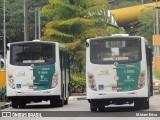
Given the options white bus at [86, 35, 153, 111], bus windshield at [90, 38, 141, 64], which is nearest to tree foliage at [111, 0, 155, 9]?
bus windshield at [90, 38, 141, 64]

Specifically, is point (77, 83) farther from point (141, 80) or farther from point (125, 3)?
point (125, 3)

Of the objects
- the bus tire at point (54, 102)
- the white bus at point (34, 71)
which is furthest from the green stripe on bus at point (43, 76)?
the bus tire at point (54, 102)

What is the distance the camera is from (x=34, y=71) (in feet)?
84.8

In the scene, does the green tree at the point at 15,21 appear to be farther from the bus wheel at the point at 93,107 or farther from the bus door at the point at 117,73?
the bus door at the point at 117,73

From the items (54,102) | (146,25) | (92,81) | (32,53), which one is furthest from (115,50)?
(146,25)

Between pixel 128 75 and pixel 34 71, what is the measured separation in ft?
16.9

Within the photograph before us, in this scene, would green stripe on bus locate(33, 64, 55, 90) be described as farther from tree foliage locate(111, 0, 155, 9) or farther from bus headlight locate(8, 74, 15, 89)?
tree foliage locate(111, 0, 155, 9)

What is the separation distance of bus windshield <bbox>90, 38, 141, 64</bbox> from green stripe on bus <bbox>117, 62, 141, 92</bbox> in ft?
1.15

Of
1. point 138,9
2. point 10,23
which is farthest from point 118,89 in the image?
point 138,9

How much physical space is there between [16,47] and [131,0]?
98227 mm

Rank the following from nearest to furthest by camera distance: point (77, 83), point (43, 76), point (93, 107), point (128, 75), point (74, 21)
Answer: point (128, 75) → point (93, 107) → point (43, 76) → point (77, 83) → point (74, 21)

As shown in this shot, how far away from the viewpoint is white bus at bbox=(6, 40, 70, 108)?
84.8 ft

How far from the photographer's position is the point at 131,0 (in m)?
123

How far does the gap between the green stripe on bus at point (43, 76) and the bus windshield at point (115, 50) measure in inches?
142
